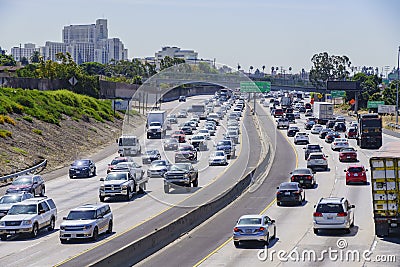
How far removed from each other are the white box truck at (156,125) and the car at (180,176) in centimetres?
1315

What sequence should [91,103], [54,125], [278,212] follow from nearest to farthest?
[278,212] → [54,125] → [91,103]

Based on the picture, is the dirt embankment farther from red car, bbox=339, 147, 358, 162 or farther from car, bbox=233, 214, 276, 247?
car, bbox=233, 214, 276, 247

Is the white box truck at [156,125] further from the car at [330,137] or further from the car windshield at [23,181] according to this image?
the car at [330,137]

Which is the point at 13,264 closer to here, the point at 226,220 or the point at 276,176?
the point at 226,220

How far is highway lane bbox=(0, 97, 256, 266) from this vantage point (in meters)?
28.2

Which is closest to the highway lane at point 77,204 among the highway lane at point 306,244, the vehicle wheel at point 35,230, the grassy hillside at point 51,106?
the vehicle wheel at point 35,230

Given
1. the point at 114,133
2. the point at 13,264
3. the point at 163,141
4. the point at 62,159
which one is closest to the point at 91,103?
the point at 114,133

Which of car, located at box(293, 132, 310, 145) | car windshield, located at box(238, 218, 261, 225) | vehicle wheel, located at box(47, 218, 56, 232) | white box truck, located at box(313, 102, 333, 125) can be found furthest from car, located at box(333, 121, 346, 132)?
car windshield, located at box(238, 218, 261, 225)

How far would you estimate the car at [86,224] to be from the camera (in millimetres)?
30625

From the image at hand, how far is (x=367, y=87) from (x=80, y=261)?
6343 inches

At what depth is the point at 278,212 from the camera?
40219mm

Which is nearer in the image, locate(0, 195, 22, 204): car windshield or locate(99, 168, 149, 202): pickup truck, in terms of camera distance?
locate(0, 195, 22, 204): car windshield

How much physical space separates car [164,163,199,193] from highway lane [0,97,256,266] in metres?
0.70

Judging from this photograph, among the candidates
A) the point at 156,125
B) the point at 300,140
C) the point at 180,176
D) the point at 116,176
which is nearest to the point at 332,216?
the point at 180,176
